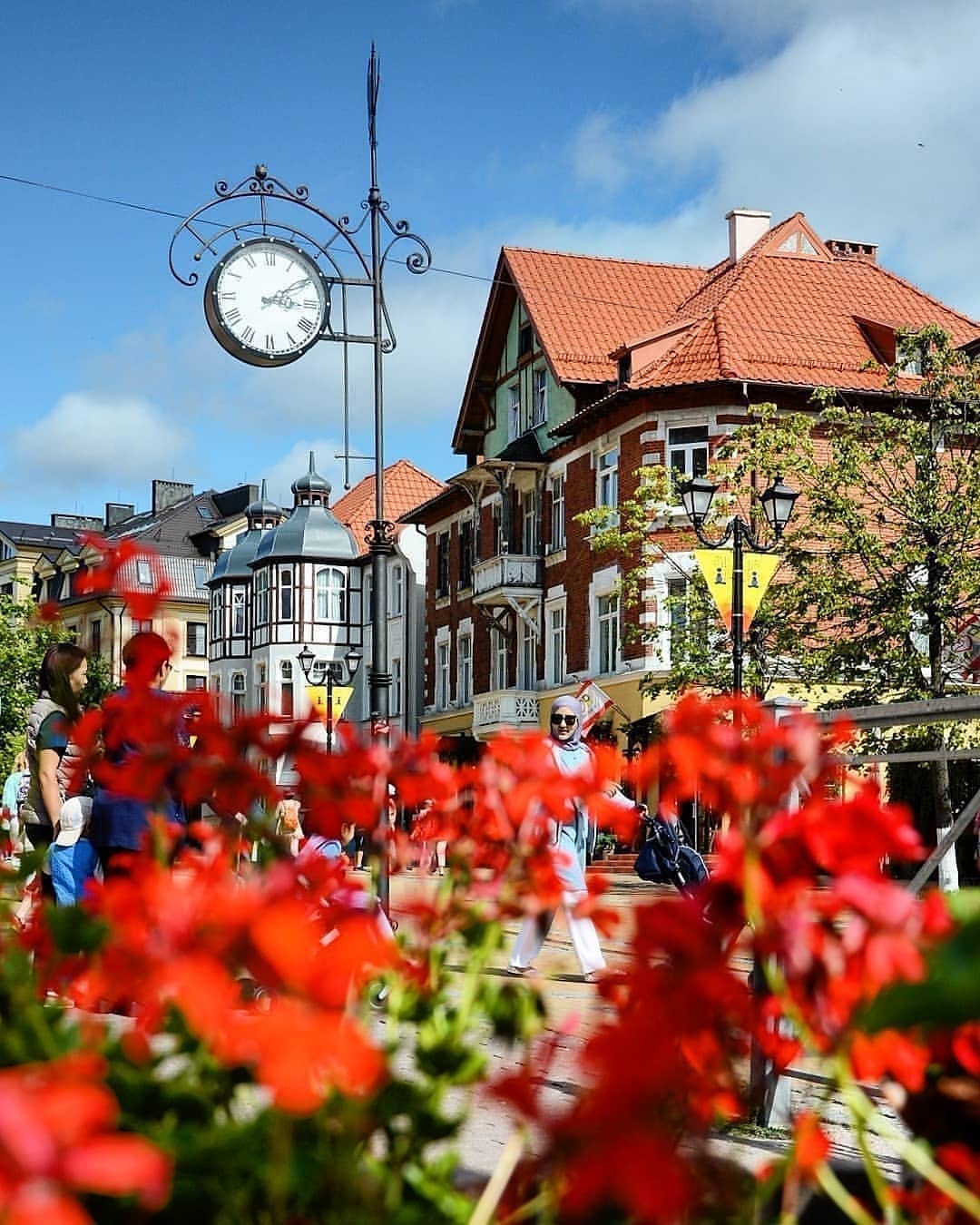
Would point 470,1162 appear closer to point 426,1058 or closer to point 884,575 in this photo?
point 426,1058

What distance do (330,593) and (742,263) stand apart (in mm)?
30474

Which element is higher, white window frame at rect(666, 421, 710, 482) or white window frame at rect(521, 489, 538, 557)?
white window frame at rect(666, 421, 710, 482)

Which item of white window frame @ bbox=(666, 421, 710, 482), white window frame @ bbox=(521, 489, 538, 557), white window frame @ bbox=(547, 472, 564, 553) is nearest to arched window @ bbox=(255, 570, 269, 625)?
white window frame @ bbox=(521, 489, 538, 557)

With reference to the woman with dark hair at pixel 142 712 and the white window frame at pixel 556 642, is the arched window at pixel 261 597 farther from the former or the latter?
the woman with dark hair at pixel 142 712

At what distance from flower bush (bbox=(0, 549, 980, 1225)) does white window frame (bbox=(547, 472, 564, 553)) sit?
40.2 m

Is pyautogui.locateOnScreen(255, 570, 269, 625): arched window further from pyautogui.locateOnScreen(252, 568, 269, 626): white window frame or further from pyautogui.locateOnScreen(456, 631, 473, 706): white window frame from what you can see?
pyautogui.locateOnScreen(456, 631, 473, 706): white window frame

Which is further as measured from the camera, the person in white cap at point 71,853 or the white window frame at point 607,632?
the white window frame at point 607,632

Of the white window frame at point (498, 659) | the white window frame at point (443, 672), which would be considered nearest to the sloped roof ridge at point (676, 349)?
the white window frame at point (498, 659)

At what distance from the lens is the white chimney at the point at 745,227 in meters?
43.1

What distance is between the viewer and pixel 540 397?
43.2 metres

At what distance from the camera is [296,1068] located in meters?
1.01

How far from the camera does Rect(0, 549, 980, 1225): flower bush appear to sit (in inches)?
43.3

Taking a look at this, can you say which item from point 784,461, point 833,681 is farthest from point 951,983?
point 833,681

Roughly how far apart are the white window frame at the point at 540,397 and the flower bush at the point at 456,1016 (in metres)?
41.2
